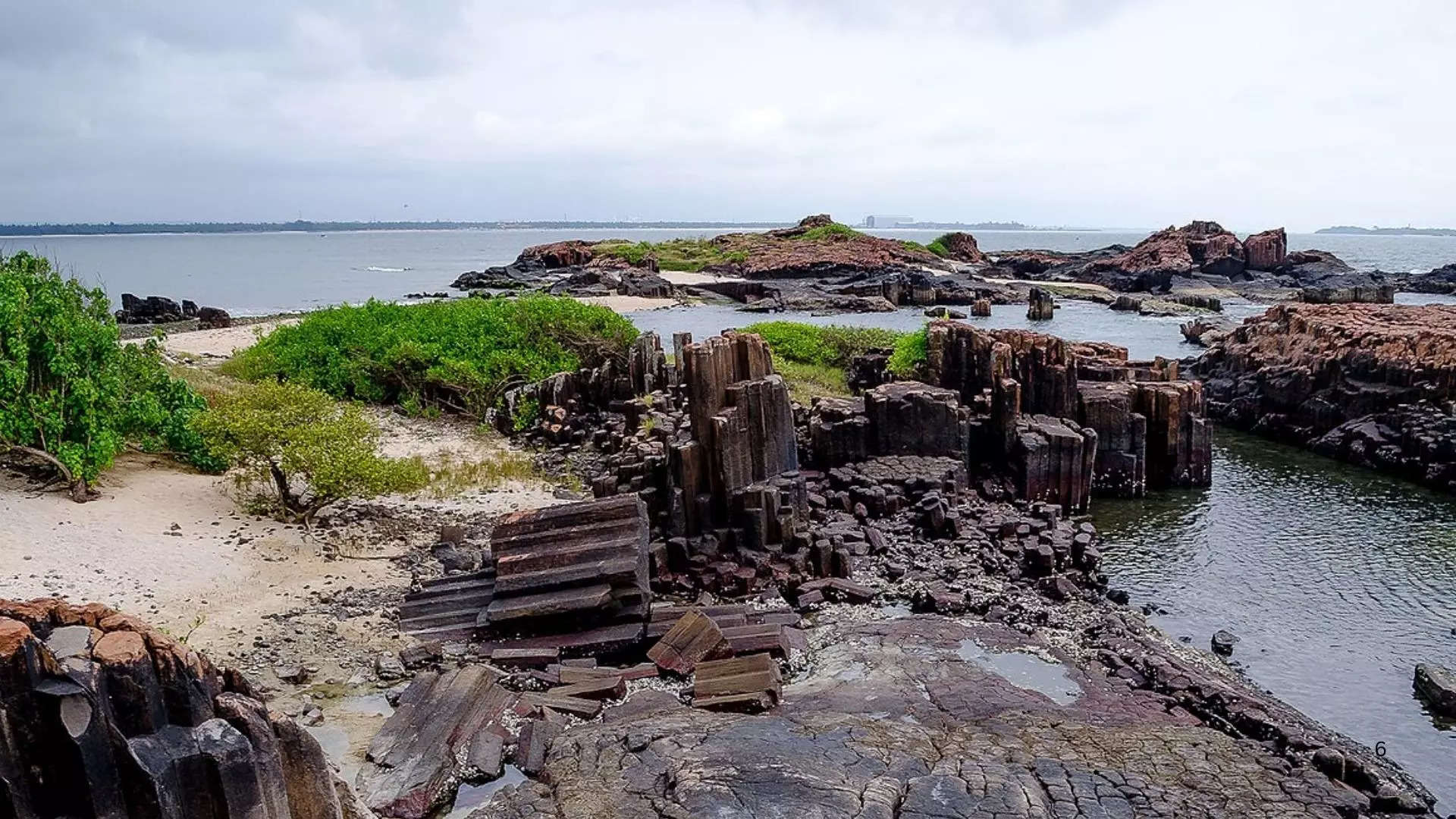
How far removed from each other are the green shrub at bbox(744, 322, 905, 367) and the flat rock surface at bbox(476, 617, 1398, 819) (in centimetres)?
2567

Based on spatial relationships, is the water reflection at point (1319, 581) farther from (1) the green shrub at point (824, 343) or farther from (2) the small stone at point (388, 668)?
(1) the green shrub at point (824, 343)

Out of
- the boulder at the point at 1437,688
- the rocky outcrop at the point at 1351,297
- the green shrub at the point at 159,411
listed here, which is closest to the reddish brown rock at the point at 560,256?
the rocky outcrop at the point at 1351,297

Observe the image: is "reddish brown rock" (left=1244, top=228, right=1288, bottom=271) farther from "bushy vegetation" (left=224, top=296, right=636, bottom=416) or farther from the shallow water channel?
"bushy vegetation" (left=224, top=296, right=636, bottom=416)

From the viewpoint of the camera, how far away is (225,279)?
110188 mm

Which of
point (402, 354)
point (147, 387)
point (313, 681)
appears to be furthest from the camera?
point (402, 354)

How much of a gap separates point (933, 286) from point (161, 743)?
78020 mm

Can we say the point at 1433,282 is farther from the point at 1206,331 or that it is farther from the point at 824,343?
the point at 824,343

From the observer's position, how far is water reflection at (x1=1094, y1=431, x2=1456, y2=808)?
12695mm

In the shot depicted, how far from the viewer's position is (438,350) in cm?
2745

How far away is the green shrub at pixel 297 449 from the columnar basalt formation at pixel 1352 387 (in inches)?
937

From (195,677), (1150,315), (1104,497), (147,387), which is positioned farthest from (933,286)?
(195,677)

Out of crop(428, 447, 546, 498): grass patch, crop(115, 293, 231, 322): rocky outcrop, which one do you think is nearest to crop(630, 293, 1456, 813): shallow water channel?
crop(428, 447, 546, 498): grass patch

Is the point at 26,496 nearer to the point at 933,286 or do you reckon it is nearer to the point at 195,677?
the point at 195,677

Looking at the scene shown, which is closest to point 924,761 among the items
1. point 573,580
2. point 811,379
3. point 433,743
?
point 433,743
